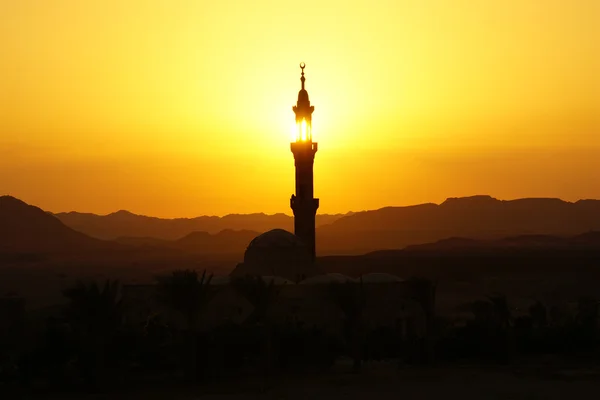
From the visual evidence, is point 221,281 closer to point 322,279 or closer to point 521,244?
point 322,279

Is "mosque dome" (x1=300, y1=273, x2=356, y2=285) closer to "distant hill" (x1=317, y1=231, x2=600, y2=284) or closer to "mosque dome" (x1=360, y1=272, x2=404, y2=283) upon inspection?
"mosque dome" (x1=360, y1=272, x2=404, y2=283)

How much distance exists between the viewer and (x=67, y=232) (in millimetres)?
153125

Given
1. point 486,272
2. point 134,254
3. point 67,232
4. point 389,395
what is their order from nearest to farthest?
point 389,395
point 486,272
point 134,254
point 67,232

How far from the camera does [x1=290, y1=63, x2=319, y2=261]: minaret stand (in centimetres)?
4475

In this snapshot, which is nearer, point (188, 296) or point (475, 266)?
point (188, 296)

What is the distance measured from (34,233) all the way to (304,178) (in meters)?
109

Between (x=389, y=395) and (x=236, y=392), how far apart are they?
3.97 metres

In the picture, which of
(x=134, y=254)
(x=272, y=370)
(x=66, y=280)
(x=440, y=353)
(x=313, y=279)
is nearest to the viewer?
(x=272, y=370)

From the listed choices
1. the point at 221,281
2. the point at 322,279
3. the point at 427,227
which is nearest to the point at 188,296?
the point at 221,281

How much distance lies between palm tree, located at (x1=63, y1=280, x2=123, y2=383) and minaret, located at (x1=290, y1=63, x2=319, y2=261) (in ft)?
63.3

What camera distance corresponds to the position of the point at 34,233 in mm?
146500

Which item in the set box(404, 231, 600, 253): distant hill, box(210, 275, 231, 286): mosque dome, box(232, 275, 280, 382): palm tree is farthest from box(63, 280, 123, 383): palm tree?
box(404, 231, 600, 253): distant hill

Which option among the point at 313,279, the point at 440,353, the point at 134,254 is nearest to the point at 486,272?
the point at 313,279

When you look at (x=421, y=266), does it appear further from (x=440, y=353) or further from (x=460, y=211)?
(x=460, y=211)
